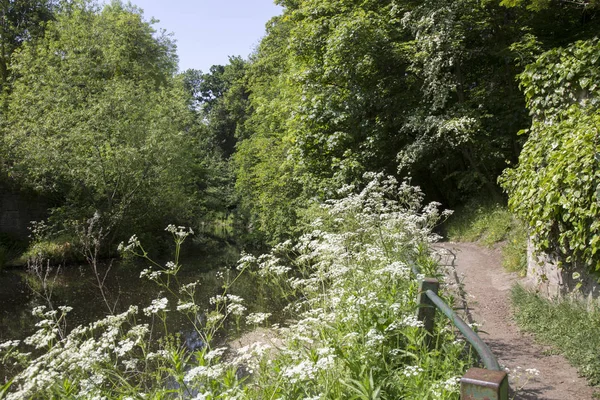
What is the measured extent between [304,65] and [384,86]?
2.85m

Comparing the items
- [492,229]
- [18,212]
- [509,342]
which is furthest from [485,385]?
[18,212]

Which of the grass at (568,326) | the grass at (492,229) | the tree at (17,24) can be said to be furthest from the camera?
the tree at (17,24)

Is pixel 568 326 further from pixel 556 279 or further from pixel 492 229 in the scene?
pixel 492 229

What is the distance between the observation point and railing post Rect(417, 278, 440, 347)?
3.32m

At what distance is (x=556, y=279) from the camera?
21.2 ft

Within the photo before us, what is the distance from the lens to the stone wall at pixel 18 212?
20.1 m

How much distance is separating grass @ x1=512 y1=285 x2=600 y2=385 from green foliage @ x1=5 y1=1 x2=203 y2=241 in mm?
16124

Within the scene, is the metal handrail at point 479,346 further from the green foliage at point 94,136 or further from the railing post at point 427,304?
the green foliage at point 94,136

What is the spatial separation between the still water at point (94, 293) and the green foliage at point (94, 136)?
307cm

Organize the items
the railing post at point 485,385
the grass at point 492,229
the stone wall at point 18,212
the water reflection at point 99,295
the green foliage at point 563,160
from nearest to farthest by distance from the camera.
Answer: the railing post at point 485,385
the green foliage at point 563,160
the grass at point 492,229
the water reflection at point 99,295
the stone wall at point 18,212

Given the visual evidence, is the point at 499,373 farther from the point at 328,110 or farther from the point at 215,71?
the point at 215,71

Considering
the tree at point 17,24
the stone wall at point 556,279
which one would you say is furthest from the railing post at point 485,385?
the tree at point 17,24

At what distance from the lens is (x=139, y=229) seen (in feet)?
67.6

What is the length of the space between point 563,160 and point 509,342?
2206mm
